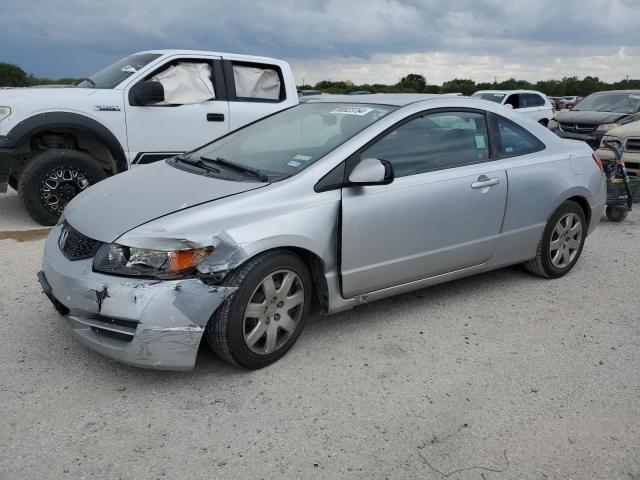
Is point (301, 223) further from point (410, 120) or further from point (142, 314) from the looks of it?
point (410, 120)

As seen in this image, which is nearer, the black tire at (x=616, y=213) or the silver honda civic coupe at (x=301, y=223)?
the silver honda civic coupe at (x=301, y=223)

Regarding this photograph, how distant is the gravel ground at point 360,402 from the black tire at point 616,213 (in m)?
3.26

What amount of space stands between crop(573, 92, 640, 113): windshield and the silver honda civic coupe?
9.76m

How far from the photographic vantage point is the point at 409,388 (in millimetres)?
3209

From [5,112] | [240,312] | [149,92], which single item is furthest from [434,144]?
[5,112]

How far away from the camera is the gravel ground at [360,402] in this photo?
2.59 metres

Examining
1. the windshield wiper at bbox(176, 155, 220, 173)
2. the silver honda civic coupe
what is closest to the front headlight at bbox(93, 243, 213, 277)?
the silver honda civic coupe

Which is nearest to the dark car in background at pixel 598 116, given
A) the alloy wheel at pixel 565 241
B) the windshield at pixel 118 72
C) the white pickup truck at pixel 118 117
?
the alloy wheel at pixel 565 241

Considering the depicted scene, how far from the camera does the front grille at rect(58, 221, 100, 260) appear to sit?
3156 millimetres

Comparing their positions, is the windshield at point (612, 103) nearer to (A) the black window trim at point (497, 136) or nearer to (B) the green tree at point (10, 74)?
(A) the black window trim at point (497, 136)

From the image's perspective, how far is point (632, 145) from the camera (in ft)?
28.7

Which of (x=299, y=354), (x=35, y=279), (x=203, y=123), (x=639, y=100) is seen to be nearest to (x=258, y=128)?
(x=299, y=354)

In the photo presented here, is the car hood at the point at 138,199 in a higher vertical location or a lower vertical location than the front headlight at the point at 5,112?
lower

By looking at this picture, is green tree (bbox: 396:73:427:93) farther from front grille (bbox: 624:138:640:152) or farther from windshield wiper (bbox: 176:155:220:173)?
windshield wiper (bbox: 176:155:220:173)
